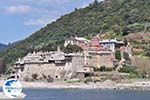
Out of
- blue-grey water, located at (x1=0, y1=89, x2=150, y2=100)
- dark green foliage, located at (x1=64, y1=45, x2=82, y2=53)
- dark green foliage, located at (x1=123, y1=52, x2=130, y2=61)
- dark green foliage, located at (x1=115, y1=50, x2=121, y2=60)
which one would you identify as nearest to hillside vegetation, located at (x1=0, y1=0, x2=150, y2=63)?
dark green foliage, located at (x1=64, y1=45, x2=82, y2=53)

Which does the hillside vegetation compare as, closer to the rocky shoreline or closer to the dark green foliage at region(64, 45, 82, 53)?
the dark green foliage at region(64, 45, 82, 53)

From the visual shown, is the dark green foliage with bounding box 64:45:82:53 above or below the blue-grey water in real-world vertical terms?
above

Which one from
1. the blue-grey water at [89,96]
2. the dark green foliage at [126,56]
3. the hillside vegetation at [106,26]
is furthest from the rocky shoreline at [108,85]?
the hillside vegetation at [106,26]

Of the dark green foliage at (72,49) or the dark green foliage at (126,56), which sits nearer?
the dark green foliage at (126,56)

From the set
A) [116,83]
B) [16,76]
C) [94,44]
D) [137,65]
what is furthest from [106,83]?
[16,76]

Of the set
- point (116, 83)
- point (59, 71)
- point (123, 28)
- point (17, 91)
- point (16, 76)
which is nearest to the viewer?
point (17, 91)

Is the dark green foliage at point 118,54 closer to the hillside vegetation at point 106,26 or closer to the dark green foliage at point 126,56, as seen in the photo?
the dark green foliage at point 126,56

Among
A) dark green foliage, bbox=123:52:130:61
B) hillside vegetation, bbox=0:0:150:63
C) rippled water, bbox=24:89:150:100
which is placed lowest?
rippled water, bbox=24:89:150:100

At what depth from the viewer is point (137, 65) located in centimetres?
12688

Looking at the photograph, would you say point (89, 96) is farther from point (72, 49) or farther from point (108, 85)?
point (72, 49)

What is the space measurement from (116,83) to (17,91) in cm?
5463

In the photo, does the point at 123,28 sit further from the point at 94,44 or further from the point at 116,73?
the point at 116,73

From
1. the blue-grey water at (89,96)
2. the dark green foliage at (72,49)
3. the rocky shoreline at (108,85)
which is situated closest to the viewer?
the blue-grey water at (89,96)

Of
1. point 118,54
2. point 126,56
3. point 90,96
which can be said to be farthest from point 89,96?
point 118,54
